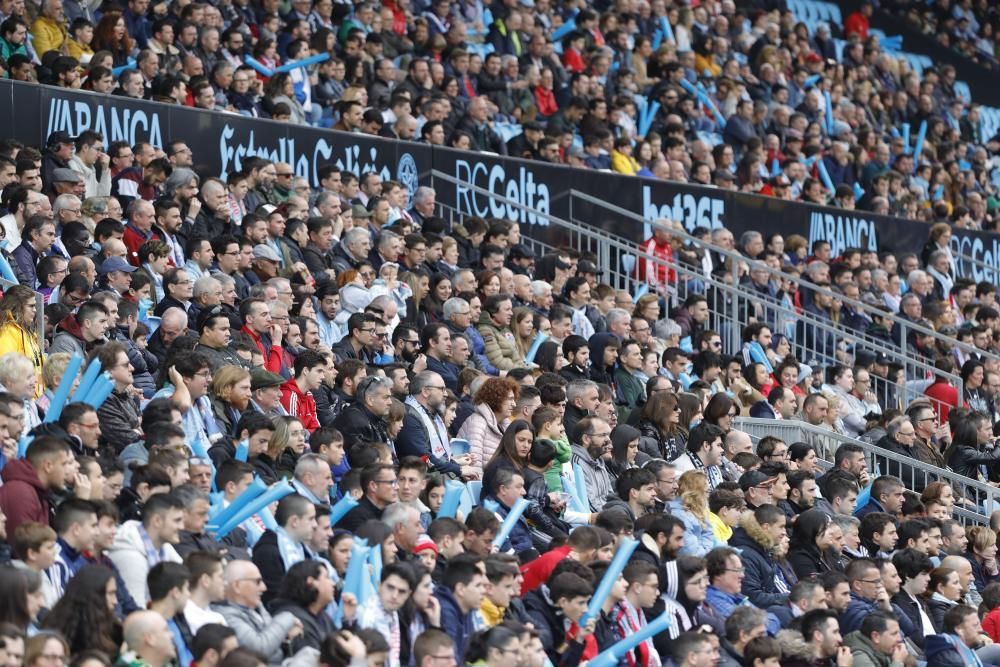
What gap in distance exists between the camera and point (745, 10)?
82.5 feet

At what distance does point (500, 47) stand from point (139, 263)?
8162 mm

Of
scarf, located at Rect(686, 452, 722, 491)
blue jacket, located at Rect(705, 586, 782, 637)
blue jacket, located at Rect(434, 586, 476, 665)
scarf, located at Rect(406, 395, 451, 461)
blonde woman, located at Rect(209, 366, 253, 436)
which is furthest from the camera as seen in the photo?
scarf, located at Rect(686, 452, 722, 491)

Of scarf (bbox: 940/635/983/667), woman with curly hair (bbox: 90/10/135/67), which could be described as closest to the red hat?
scarf (bbox: 940/635/983/667)

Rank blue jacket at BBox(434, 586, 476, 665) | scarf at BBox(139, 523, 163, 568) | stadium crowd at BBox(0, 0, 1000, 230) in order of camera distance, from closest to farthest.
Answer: scarf at BBox(139, 523, 163, 568)
blue jacket at BBox(434, 586, 476, 665)
stadium crowd at BBox(0, 0, 1000, 230)

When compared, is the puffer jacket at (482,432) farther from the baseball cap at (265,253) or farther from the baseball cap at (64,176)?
the baseball cap at (64,176)

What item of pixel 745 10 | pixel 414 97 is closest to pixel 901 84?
pixel 745 10

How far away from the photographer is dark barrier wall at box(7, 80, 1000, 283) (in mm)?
14203

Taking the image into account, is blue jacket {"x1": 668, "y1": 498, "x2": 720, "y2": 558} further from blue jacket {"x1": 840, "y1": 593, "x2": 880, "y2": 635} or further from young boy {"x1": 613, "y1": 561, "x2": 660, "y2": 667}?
young boy {"x1": 613, "y1": 561, "x2": 660, "y2": 667}

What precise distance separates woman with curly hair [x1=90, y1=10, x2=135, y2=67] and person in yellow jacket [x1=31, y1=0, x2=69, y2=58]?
28 cm

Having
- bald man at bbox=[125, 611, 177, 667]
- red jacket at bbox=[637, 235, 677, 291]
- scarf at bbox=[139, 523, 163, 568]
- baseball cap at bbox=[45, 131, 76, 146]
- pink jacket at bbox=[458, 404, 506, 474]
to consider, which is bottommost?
red jacket at bbox=[637, 235, 677, 291]

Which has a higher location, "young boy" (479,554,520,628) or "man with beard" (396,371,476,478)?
"young boy" (479,554,520,628)

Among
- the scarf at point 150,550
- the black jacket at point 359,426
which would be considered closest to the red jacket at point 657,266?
the black jacket at point 359,426

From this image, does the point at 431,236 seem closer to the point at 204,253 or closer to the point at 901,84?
the point at 204,253

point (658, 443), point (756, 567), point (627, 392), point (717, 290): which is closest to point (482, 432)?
point (658, 443)
